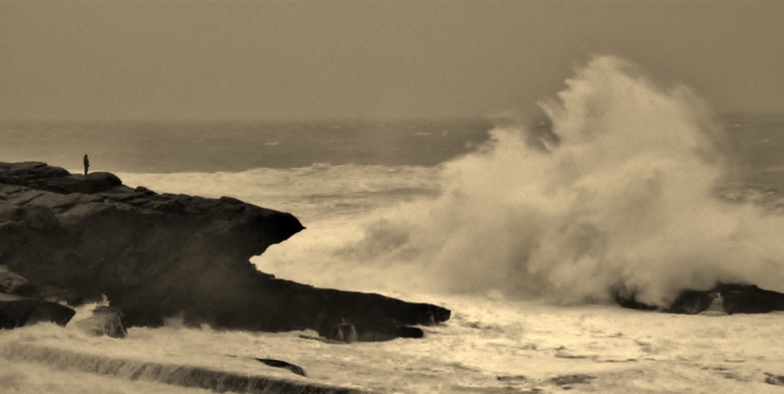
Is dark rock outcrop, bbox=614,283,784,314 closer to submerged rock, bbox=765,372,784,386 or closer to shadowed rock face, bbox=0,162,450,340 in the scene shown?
submerged rock, bbox=765,372,784,386

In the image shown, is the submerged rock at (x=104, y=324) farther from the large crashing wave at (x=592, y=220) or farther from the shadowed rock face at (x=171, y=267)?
the large crashing wave at (x=592, y=220)

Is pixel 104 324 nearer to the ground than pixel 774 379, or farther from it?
farther from it

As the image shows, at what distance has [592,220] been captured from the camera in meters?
15.6

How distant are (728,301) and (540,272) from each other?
3145mm

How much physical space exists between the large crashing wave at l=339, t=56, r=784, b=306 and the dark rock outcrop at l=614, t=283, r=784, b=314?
0.26m

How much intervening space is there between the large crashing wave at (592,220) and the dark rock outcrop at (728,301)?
0.26 m

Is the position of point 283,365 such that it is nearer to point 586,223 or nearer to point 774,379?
point 774,379

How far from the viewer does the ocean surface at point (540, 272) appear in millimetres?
Answer: 9391

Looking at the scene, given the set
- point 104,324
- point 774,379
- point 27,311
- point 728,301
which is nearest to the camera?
point 774,379

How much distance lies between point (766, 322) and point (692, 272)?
78.9 inches

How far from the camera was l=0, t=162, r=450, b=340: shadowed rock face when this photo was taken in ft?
38.4

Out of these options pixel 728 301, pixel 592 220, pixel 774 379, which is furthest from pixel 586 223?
pixel 774 379

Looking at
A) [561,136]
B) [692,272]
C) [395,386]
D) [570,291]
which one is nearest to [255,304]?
[395,386]

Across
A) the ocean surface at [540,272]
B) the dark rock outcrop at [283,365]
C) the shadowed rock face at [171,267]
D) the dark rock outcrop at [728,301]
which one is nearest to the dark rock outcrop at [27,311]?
the ocean surface at [540,272]
